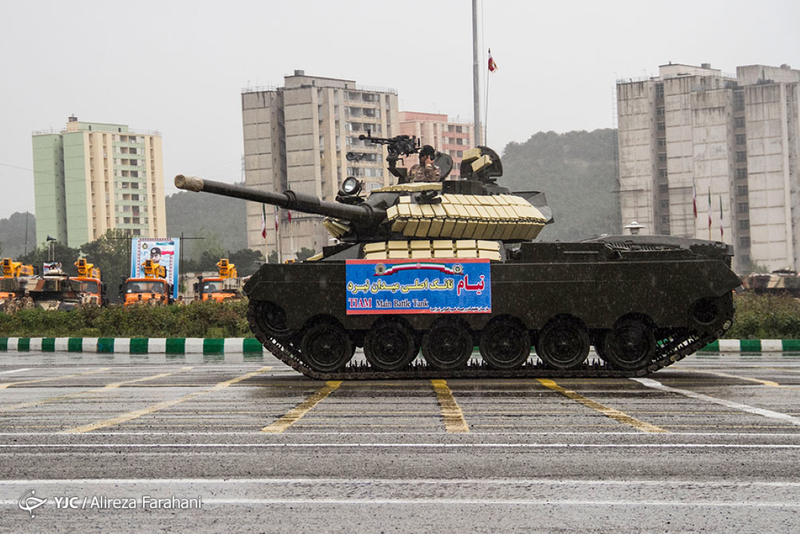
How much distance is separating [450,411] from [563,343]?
4425 mm

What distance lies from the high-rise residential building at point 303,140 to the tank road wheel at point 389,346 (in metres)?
81.1

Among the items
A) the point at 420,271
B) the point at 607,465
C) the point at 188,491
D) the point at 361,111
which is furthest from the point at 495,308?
the point at 361,111

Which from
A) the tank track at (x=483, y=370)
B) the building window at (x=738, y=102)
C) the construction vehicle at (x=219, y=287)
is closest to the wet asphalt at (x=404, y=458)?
the tank track at (x=483, y=370)

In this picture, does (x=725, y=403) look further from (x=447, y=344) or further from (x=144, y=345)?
(x=144, y=345)

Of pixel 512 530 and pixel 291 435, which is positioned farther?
pixel 291 435

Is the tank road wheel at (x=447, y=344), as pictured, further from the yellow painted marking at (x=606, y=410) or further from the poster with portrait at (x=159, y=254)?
the poster with portrait at (x=159, y=254)

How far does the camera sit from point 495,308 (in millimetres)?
13023

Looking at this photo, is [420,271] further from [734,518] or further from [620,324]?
[734,518]

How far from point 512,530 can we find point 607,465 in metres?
1.75

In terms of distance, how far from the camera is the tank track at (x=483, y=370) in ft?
42.1

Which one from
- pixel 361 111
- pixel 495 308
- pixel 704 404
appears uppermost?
pixel 361 111

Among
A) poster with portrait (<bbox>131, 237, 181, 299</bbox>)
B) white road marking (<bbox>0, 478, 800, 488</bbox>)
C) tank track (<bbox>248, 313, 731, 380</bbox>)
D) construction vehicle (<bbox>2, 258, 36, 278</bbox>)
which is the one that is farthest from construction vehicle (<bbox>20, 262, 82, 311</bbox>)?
white road marking (<bbox>0, 478, 800, 488</bbox>)

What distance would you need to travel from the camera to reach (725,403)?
9719mm

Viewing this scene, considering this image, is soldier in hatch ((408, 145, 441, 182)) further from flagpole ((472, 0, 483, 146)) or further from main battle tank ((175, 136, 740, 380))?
flagpole ((472, 0, 483, 146))
